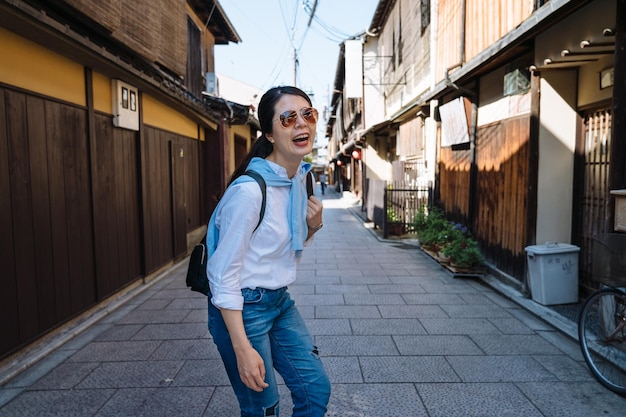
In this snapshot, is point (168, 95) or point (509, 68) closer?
point (509, 68)

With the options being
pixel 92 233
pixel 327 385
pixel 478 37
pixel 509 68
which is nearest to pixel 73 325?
pixel 92 233

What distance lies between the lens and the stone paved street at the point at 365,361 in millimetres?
3424

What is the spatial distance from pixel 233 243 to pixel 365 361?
2905mm

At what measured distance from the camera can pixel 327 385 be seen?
6.94 ft

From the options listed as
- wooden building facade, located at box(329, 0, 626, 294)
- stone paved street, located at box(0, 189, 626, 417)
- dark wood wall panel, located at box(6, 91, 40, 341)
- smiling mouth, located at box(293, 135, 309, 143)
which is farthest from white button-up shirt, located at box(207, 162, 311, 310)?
dark wood wall panel, located at box(6, 91, 40, 341)

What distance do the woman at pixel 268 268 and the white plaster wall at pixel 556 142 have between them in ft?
16.5

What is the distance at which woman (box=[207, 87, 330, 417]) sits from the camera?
184cm

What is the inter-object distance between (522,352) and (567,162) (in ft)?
9.86

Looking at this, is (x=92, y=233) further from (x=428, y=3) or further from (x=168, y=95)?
(x=428, y=3)

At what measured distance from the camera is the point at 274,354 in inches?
84.4

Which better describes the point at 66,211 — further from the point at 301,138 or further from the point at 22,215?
the point at 301,138

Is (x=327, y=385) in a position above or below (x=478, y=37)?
below

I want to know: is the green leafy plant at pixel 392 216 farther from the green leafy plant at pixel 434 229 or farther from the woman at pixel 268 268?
the woman at pixel 268 268

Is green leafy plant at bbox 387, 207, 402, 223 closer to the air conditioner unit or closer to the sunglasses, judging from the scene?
the air conditioner unit
